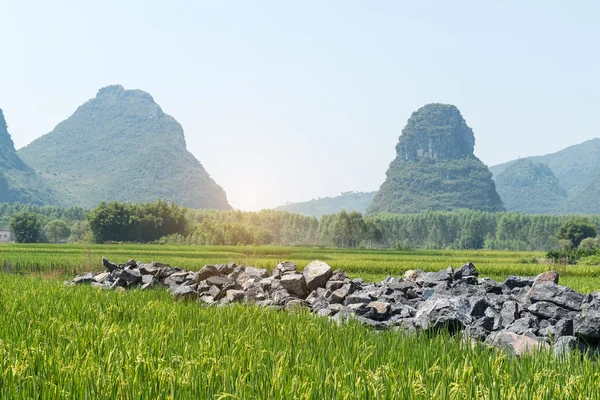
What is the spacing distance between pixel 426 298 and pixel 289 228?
167m

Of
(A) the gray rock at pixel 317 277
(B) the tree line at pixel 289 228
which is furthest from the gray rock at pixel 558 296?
(B) the tree line at pixel 289 228

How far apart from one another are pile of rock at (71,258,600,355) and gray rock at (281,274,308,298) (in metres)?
0.03

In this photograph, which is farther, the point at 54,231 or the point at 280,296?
the point at 54,231

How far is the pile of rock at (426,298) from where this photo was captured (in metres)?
9.10

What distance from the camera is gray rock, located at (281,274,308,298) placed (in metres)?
15.0

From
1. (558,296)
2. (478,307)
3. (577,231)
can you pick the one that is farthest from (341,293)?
(577,231)

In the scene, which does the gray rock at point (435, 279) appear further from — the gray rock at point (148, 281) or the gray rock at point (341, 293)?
the gray rock at point (148, 281)

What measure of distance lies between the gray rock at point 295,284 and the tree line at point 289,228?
260 ft

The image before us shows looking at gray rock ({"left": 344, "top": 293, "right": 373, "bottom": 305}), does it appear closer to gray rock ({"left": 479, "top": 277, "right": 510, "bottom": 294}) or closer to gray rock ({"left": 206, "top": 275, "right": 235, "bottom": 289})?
gray rock ({"left": 479, "top": 277, "right": 510, "bottom": 294})

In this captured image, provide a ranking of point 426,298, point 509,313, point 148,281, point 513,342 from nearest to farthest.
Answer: point 513,342, point 509,313, point 426,298, point 148,281

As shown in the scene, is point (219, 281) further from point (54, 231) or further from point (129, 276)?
point (54, 231)

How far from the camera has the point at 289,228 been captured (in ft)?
592

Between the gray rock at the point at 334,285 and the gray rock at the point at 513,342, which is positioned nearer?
the gray rock at the point at 513,342

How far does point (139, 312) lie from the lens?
9.02 metres
